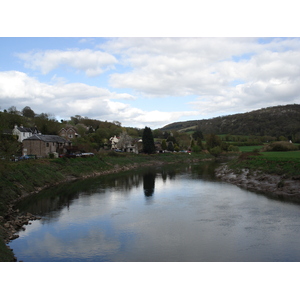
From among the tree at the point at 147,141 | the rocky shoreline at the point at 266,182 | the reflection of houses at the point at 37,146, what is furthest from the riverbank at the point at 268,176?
the tree at the point at 147,141

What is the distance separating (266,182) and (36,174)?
26.3m

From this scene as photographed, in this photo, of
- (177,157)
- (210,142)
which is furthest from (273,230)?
(210,142)

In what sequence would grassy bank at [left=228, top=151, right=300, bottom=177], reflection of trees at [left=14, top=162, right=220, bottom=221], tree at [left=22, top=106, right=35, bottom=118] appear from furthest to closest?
tree at [left=22, top=106, right=35, bottom=118] < grassy bank at [left=228, top=151, right=300, bottom=177] < reflection of trees at [left=14, top=162, right=220, bottom=221]

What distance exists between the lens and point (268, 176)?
3244 centimetres

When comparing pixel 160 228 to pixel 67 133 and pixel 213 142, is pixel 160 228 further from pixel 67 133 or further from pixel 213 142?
pixel 213 142

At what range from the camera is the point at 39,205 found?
2402 cm

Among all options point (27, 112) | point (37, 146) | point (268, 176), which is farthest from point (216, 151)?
point (27, 112)

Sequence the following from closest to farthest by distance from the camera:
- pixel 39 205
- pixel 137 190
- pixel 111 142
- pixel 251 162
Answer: pixel 39 205, pixel 137 190, pixel 251 162, pixel 111 142

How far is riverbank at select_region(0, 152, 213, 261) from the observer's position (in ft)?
58.0

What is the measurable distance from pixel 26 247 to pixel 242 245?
10.9 meters

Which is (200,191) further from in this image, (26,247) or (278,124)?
(278,124)

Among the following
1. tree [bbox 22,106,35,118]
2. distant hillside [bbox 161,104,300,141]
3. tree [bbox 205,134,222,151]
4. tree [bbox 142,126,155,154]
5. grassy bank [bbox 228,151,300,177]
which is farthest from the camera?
distant hillside [bbox 161,104,300,141]

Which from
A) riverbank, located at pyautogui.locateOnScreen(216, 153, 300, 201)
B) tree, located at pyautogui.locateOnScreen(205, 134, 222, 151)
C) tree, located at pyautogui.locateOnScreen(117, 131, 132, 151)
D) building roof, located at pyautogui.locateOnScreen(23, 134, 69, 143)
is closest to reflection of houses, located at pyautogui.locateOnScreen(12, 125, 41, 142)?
building roof, located at pyautogui.locateOnScreen(23, 134, 69, 143)

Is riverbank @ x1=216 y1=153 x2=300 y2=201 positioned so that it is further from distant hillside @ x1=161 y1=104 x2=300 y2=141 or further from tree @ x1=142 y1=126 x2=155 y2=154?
distant hillside @ x1=161 y1=104 x2=300 y2=141
